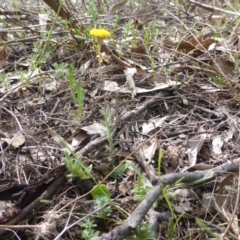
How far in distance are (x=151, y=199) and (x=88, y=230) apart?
173mm

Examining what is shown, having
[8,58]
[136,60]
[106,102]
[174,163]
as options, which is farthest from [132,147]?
[8,58]

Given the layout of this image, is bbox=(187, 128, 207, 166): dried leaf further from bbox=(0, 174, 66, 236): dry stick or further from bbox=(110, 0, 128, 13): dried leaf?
bbox=(110, 0, 128, 13): dried leaf

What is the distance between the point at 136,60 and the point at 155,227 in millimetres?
1020

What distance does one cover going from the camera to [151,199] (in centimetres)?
101


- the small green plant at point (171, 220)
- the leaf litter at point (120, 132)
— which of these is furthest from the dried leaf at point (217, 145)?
the small green plant at point (171, 220)

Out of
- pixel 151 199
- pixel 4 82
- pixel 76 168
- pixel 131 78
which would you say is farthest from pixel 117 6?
pixel 151 199

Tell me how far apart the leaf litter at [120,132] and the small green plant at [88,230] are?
1.0 inches

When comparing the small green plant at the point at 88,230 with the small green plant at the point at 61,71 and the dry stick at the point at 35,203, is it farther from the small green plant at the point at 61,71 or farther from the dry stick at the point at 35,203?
the small green plant at the point at 61,71

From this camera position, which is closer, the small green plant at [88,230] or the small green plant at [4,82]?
the small green plant at [88,230]

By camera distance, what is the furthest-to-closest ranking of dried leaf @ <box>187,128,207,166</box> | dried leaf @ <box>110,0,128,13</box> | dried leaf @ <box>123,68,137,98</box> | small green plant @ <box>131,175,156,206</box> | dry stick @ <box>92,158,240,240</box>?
dried leaf @ <box>110,0,128,13</box>, dried leaf @ <box>123,68,137,98</box>, dried leaf @ <box>187,128,207,166</box>, small green plant @ <box>131,175,156,206</box>, dry stick @ <box>92,158,240,240</box>

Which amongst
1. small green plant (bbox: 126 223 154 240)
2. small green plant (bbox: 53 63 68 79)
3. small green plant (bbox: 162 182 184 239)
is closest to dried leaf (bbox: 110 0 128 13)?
small green plant (bbox: 53 63 68 79)

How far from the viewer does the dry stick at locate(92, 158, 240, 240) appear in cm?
94

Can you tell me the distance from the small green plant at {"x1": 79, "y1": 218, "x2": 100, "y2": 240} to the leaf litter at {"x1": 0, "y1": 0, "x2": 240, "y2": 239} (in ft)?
0.08

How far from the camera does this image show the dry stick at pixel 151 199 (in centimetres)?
94
